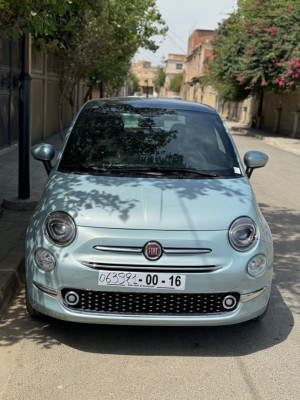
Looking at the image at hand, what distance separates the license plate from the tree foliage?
20327mm

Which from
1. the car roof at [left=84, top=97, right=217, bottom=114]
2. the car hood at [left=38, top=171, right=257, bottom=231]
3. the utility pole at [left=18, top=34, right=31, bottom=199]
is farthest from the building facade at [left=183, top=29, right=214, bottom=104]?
the car hood at [left=38, top=171, right=257, bottom=231]

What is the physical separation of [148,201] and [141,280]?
0.59 meters

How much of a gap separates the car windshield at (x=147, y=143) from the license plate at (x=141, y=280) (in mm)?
1064

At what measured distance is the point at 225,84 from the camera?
3159 cm

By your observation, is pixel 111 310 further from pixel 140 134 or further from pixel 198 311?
pixel 140 134

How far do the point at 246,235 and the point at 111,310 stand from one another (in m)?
1.04

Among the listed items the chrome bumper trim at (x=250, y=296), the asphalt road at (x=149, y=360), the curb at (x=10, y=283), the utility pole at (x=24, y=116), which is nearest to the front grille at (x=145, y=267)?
the chrome bumper trim at (x=250, y=296)

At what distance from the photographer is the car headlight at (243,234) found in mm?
3439

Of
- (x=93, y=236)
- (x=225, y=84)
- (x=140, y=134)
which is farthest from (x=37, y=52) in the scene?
(x=225, y=84)

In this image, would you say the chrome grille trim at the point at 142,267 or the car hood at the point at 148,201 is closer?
the chrome grille trim at the point at 142,267

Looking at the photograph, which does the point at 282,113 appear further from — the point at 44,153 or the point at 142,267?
the point at 142,267

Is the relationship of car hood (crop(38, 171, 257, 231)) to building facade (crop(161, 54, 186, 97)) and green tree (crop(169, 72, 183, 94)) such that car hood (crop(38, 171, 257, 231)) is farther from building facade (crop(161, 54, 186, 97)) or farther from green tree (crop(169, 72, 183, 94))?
building facade (crop(161, 54, 186, 97))

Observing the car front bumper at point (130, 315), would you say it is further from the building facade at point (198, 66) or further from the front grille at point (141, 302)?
the building facade at point (198, 66)

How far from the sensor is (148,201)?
3.61 metres
